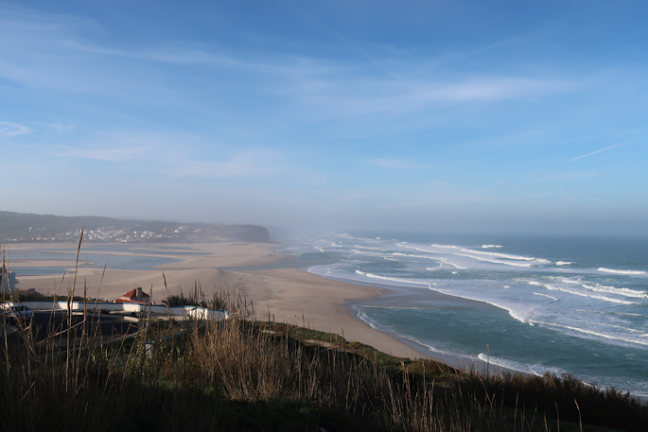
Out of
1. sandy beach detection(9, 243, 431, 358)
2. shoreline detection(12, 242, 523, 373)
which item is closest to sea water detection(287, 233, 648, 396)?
shoreline detection(12, 242, 523, 373)

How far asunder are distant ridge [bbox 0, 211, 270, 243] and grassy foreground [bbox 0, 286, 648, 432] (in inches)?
3713

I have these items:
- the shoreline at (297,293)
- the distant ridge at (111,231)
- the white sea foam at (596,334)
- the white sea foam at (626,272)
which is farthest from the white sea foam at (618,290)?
the distant ridge at (111,231)

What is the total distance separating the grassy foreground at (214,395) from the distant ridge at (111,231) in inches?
3713

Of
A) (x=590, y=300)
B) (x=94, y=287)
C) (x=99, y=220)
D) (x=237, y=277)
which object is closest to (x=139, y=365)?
(x=94, y=287)

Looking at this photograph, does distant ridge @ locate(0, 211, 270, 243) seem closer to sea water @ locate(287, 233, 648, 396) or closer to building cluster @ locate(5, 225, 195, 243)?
building cluster @ locate(5, 225, 195, 243)

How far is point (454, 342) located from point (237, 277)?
2199 cm

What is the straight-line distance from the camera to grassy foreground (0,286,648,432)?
2.80 metres

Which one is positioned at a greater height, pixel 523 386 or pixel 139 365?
pixel 139 365

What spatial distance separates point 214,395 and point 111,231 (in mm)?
114895

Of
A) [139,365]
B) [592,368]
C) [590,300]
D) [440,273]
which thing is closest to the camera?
[139,365]

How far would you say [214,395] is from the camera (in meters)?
4.57

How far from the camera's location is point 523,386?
886cm

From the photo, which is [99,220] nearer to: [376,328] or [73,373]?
[376,328]

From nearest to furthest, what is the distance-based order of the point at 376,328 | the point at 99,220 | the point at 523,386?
the point at 523,386
the point at 376,328
the point at 99,220
